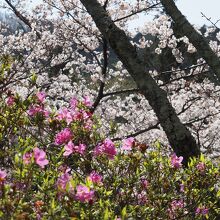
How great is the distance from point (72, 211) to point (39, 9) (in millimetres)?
12087

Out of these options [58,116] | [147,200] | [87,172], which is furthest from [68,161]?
[147,200]

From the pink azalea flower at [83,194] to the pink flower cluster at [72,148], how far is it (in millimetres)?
705

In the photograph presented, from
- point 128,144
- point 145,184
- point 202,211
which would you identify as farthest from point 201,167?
point 128,144

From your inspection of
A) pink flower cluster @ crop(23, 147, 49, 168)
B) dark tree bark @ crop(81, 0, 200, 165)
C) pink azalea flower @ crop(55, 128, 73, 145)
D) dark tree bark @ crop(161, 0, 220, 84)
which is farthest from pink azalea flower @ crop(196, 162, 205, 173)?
dark tree bark @ crop(161, 0, 220, 84)

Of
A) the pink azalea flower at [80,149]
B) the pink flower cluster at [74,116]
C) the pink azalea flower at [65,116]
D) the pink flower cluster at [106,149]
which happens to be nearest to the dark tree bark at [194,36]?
the pink flower cluster at [74,116]

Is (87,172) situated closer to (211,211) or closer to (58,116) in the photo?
(58,116)

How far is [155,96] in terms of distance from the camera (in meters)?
4.77

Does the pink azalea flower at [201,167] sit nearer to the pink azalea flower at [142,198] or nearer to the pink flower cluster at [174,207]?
the pink flower cluster at [174,207]

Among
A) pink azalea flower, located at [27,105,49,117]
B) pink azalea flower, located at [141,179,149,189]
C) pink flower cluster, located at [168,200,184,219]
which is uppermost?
pink azalea flower, located at [27,105,49,117]

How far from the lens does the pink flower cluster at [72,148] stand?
3.08 meters

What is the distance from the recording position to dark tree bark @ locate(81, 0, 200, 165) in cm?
475

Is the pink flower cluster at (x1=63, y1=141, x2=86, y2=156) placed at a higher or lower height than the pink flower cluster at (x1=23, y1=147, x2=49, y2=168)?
higher

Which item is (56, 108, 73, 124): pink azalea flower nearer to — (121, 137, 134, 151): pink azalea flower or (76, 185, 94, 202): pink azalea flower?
(121, 137, 134, 151): pink azalea flower

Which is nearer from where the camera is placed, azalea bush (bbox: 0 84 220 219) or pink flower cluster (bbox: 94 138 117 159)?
azalea bush (bbox: 0 84 220 219)
